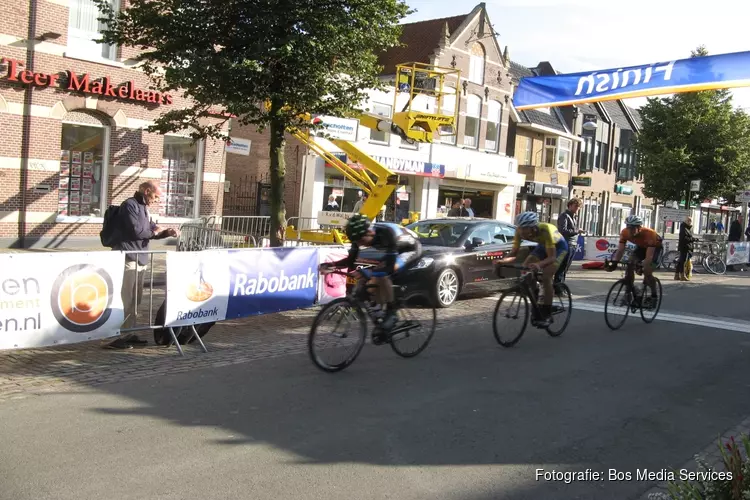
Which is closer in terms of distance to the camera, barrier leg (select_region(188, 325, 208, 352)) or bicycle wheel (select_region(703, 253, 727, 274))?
barrier leg (select_region(188, 325, 208, 352))

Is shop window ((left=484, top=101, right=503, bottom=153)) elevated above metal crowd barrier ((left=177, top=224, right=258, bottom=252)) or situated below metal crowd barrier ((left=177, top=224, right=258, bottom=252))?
above

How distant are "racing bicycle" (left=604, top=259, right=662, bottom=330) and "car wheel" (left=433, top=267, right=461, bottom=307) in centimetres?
250

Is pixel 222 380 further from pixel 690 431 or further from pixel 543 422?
pixel 690 431

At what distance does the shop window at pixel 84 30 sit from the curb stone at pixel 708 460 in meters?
16.3

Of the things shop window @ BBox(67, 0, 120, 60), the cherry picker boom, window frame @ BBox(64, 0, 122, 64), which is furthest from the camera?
shop window @ BBox(67, 0, 120, 60)

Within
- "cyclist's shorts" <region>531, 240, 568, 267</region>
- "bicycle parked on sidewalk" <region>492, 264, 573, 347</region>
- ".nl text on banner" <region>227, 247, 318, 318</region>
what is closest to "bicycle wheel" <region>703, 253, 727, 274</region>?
"cyclist's shorts" <region>531, 240, 568, 267</region>

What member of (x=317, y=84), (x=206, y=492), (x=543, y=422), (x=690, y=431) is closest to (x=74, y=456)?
(x=206, y=492)

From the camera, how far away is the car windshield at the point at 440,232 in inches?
486

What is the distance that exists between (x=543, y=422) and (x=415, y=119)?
11876 millimetres

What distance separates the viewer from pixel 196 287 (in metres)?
7.91

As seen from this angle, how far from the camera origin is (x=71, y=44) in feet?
56.5

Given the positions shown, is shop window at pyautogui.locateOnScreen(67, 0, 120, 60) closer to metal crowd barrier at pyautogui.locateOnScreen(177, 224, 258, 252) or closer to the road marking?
metal crowd barrier at pyautogui.locateOnScreen(177, 224, 258, 252)

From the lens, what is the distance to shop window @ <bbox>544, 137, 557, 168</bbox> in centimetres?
4025

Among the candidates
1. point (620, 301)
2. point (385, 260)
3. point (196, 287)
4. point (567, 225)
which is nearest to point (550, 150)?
point (567, 225)
